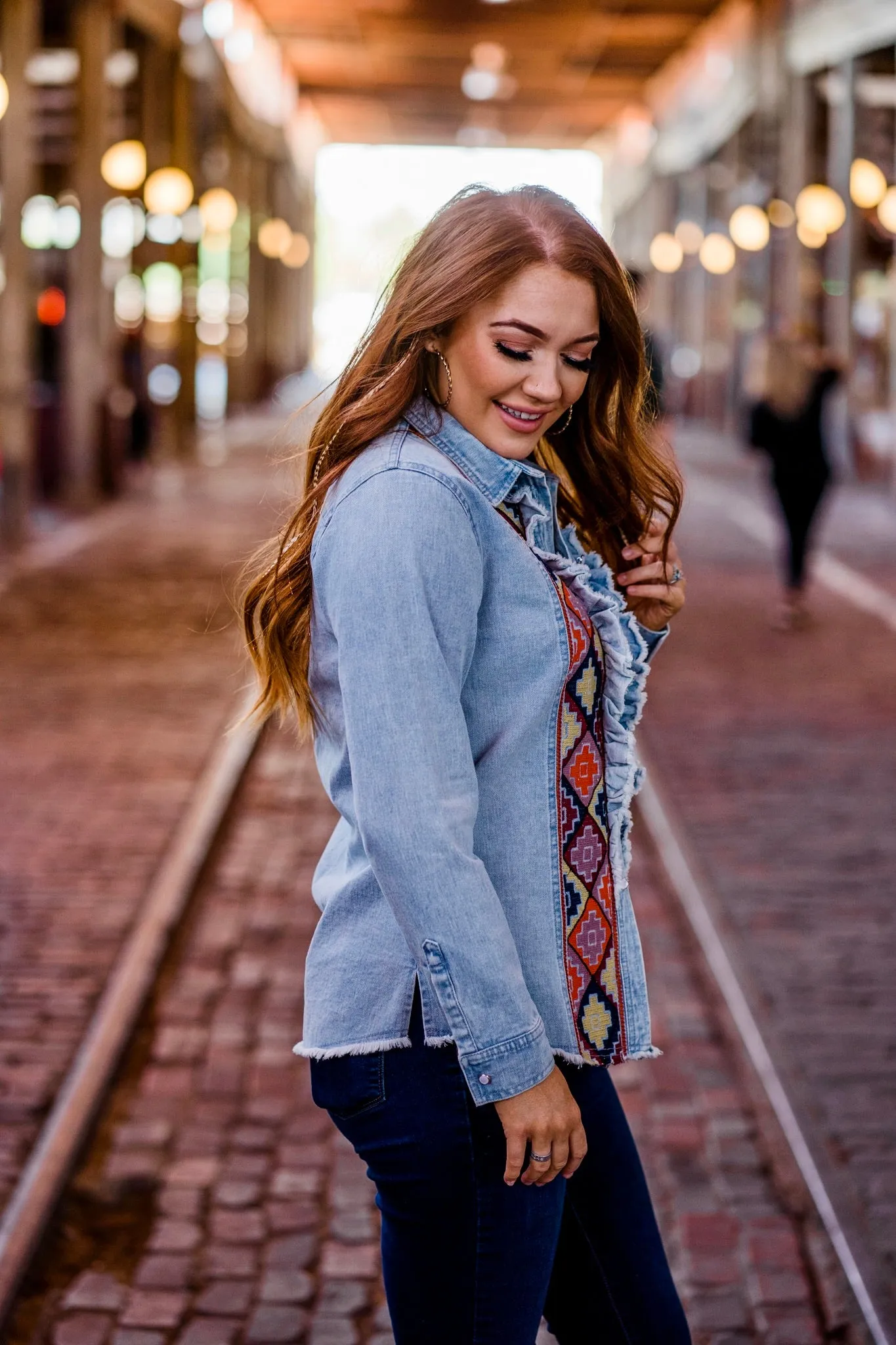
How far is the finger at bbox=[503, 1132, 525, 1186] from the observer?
5.55 ft

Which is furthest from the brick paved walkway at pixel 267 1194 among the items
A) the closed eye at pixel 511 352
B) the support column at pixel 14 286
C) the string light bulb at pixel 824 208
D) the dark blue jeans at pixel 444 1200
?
the string light bulb at pixel 824 208

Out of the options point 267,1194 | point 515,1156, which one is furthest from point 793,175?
point 515,1156

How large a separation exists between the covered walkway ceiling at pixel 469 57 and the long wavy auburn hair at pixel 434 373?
24808mm

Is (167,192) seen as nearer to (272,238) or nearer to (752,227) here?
(752,227)

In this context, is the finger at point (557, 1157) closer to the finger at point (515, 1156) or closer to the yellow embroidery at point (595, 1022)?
the finger at point (515, 1156)

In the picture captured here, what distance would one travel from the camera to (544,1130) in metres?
1.70

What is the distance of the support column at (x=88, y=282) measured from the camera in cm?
1728

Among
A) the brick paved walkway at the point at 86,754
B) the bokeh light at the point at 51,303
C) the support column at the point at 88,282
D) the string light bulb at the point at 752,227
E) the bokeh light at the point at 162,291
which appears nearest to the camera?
the brick paved walkway at the point at 86,754

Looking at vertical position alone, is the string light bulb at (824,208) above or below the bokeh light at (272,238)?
below

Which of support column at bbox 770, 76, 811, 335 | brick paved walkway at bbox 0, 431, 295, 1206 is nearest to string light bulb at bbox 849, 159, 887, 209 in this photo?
support column at bbox 770, 76, 811, 335

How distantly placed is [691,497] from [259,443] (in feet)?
30.4

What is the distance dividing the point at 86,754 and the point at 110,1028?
3.13 m

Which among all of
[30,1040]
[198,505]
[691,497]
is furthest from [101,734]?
[691,497]

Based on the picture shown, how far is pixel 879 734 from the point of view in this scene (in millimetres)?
7895
